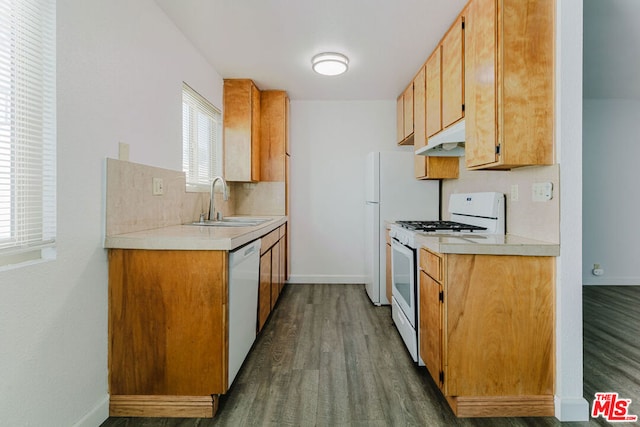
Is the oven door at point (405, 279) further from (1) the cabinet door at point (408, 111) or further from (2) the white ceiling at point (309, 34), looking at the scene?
(2) the white ceiling at point (309, 34)

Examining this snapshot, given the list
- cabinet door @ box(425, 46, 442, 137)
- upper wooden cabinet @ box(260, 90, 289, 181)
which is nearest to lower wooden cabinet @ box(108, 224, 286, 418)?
cabinet door @ box(425, 46, 442, 137)

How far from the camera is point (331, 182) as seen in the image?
14.6 ft

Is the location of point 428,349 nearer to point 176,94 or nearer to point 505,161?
point 505,161

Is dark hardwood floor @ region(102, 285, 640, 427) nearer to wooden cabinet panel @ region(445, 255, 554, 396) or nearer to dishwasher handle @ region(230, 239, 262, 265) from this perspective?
wooden cabinet panel @ region(445, 255, 554, 396)

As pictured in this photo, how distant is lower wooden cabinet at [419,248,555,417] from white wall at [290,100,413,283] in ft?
8.92

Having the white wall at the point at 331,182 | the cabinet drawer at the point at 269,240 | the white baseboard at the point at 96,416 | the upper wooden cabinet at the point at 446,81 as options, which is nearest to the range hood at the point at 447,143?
the upper wooden cabinet at the point at 446,81

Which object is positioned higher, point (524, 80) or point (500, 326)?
point (524, 80)

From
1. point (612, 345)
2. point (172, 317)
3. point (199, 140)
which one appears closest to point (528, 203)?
point (612, 345)

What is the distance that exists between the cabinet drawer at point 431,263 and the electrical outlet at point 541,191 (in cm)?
62

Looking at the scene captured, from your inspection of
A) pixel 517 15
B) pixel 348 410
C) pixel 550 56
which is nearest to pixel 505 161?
pixel 550 56

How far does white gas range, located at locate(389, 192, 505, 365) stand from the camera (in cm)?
223

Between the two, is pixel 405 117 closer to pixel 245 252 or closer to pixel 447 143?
pixel 447 143

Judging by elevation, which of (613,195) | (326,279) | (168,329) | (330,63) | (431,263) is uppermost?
(330,63)

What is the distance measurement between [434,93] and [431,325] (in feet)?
6.08
